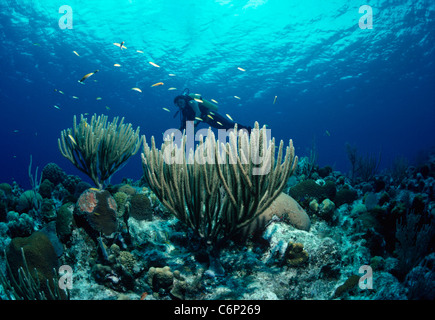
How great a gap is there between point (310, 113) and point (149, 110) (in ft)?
122

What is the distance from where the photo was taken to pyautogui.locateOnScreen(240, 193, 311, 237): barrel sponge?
392 centimetres

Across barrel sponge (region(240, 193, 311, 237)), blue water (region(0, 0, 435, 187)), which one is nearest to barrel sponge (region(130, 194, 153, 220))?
barrel sponge (region(240, 193, 311, 237))

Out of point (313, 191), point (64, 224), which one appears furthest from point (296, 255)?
point (64, 224)

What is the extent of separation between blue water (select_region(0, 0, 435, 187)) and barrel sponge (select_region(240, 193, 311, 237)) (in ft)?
10.9

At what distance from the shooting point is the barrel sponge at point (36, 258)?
2916 mm

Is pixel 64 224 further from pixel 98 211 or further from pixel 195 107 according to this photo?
pixel 195 107

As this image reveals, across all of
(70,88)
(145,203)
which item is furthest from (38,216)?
(70,88)

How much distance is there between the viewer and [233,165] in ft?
8.40

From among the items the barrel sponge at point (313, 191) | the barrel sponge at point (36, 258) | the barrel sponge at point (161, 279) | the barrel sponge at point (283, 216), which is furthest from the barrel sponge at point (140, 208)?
the barrel sponge at point (313, 191)

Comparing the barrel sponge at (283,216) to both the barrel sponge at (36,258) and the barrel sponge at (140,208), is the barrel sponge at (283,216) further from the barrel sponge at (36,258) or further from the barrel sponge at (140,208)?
the barrel sponge at (36,258)

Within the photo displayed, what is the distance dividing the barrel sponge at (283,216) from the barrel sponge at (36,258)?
2881 millimetres

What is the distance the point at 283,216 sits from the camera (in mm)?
4273

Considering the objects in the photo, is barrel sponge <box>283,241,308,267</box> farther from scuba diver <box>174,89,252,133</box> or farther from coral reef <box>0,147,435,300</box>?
scuba diver <box>174,89,252,133</box>
